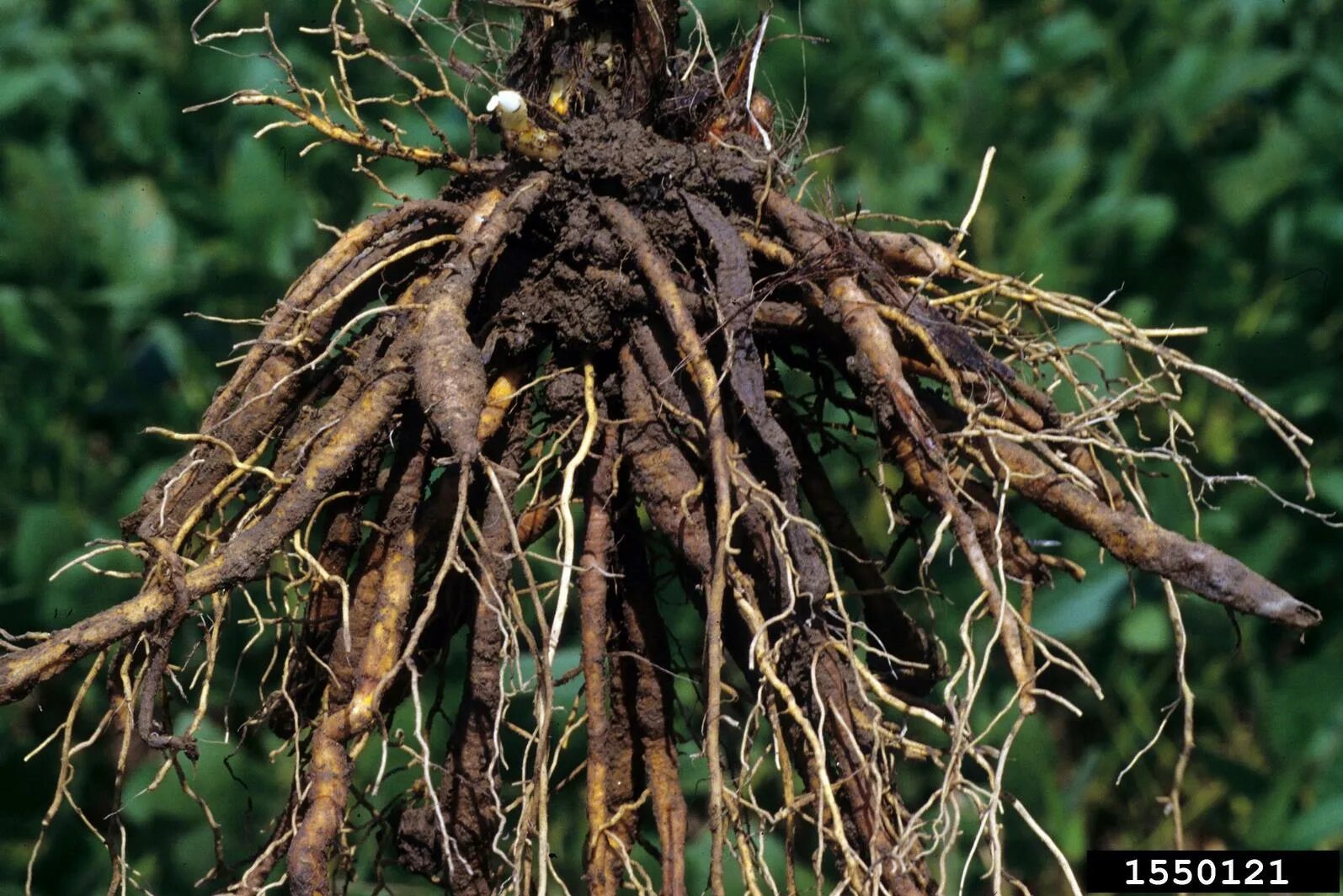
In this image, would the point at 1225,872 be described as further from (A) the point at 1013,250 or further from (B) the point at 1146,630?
(A) the point at 1013,250

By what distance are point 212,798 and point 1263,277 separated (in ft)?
5.91

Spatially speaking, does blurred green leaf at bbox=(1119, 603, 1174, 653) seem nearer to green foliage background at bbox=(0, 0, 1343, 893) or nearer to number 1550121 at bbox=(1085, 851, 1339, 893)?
green foliage background at bbox=(0, 0, 1343, 893)

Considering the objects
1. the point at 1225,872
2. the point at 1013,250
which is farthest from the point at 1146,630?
the point at 1013,250

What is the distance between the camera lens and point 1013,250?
2.20 meters

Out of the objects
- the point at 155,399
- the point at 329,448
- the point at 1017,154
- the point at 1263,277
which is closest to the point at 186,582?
the point at 329,448

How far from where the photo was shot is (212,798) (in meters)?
1.56

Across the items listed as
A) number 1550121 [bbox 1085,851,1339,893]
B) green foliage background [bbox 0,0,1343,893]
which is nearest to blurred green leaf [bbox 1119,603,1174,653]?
green foliage background [bbox 0,0,1343,893]

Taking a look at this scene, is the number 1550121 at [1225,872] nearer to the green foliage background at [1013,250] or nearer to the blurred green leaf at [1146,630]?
the green foliage background at [1013,250]

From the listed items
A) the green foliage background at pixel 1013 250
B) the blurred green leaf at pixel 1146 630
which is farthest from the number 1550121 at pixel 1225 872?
the blurred green leaf at pixel 1146 630

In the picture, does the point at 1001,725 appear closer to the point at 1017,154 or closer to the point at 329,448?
the point at 1017,154

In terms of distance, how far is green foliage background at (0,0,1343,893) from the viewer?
6.11ft

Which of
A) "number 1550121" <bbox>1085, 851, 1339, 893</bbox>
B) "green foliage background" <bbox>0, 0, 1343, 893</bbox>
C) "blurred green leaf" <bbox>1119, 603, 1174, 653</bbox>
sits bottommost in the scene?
"number 1550121" <bbox>1085, 851, 1339, 893</bbox>

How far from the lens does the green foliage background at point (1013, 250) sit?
6.11 feet

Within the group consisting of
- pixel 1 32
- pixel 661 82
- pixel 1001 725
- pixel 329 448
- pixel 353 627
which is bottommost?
pixel 1001 725
